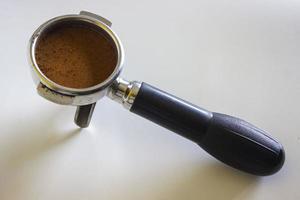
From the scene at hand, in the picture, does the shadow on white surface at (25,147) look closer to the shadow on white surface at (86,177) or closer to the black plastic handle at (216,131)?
the shadow on white surface at (86,177)

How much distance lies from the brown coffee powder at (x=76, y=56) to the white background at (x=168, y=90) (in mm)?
122

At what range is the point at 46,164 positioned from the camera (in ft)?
1.80

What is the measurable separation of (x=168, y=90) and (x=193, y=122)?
0.37ft

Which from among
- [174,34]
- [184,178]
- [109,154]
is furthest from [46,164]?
[174,34]

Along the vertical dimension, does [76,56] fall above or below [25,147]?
above

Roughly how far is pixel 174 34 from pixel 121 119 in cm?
18

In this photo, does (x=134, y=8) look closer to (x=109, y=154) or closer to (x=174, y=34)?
(x=174, y=34)

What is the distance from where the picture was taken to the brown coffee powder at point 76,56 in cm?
48

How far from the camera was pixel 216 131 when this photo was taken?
1.75ft

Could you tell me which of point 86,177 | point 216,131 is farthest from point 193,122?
point 86,177

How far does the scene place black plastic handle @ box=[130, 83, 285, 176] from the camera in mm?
522

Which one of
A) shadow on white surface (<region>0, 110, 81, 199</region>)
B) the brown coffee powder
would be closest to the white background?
shadow on white surface (<region>0, 110, 81, 199</region>)

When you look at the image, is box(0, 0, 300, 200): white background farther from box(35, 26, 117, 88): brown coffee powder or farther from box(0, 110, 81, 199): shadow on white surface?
box(35, 26, 117, 88): brown coffee powder

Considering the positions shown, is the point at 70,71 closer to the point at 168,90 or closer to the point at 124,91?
the point at 124,91
